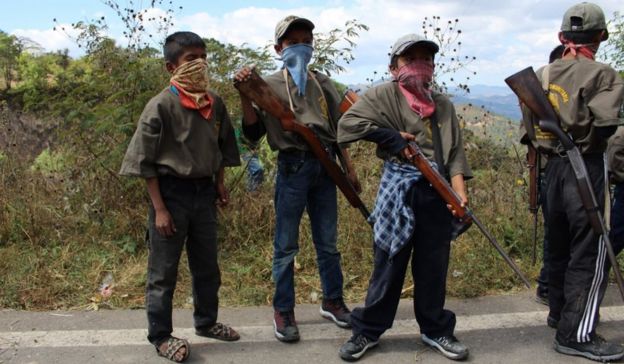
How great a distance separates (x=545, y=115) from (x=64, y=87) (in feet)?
13.9

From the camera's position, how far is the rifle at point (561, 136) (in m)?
3.30

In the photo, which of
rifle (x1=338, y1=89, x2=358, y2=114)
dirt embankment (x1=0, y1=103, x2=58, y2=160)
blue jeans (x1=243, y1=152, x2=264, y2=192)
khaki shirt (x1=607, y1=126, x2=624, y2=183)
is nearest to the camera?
rifle (x1=338, y1=89, x2=358, y2=114)

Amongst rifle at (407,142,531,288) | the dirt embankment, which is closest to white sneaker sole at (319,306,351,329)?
rifle at (407,142,531,288)

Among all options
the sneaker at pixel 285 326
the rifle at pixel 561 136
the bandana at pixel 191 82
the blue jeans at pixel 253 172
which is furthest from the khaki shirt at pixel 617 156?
the blue jeans at pixel 253 172

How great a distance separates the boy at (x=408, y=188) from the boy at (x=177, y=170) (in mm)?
811

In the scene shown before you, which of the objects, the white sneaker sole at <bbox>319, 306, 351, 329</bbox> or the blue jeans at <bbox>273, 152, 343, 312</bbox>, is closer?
the blue jeans at <bbox>273, 152, 343, 312</bbox>

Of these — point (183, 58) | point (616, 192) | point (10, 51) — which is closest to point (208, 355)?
point (183, 58)

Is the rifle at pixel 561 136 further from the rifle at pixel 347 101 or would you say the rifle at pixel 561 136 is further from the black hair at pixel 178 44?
the black hair at pixel 178 44

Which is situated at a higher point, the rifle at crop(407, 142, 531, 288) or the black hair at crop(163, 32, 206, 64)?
the black hair at crop(163, 32, 206, 64)

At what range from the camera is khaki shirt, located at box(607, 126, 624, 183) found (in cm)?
384

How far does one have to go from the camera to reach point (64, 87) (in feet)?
18.0

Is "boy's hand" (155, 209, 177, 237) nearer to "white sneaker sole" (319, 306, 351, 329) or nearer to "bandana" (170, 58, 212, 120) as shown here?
"bandana" (170, 58, 212, 120)

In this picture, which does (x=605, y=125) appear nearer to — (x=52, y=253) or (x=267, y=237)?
(x=267, y=237)

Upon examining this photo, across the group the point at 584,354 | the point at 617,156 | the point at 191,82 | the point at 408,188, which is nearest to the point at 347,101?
the point at 408,188
